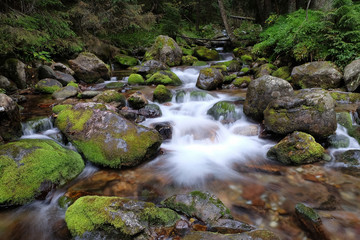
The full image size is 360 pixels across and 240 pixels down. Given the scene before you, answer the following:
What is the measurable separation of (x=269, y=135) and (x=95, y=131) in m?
4.47

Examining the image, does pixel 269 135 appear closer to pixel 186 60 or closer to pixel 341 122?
pixel 341 122

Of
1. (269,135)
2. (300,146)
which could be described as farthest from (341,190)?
(269,135)

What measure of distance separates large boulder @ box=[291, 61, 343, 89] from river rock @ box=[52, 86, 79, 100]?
9.19 meters

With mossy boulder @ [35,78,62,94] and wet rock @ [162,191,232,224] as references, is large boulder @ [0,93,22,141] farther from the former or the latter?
mossy boulder @ [35,78,62,94]

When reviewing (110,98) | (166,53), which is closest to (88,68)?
(110,98)

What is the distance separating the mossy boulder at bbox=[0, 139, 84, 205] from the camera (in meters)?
3.22

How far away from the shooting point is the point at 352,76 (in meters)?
7.69

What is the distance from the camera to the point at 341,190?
377 cm

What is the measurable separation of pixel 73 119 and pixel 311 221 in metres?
5.05

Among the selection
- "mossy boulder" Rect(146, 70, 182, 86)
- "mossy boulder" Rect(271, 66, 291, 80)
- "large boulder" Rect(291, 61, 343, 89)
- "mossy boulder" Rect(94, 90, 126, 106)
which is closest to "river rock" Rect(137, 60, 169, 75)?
"mossy boulder" Rect(146, 70, 182, 86)

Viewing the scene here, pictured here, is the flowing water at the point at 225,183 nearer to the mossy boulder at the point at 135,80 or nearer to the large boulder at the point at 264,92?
the large boulder at the point at 264,92

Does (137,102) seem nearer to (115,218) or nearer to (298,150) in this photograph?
(298,150)

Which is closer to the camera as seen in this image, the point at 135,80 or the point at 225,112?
the point at 225,112

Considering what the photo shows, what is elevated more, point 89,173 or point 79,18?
point 79,18
